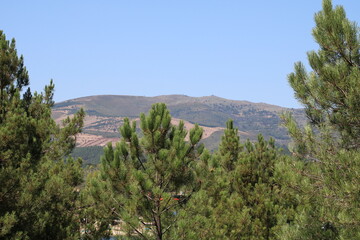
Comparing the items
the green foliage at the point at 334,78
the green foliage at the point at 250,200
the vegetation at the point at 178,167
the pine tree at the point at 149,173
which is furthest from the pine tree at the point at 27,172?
the green foliage at the point at 334,78

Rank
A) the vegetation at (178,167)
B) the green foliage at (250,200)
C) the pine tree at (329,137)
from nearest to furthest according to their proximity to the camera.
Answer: the pine tree at (329,137)
the vegetation at (178,167)
the green foliage at (250,200)

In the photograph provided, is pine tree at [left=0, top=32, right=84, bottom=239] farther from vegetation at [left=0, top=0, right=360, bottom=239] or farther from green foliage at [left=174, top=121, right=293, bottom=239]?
green foliage at [left=174, top=121, right=293, bottom=239]

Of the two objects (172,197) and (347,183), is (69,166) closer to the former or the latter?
(172,197)

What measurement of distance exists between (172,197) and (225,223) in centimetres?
575

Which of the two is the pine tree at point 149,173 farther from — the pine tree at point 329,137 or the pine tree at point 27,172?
the pine tree at point 329,137

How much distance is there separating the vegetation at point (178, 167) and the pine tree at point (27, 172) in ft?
0.11

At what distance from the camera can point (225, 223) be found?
48.2 feet

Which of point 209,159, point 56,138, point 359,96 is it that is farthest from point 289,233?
point 56,138

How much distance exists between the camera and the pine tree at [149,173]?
954 centimetres

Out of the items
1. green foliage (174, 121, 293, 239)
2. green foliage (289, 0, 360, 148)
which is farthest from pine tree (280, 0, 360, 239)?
green foliage (174, 121, 293, 239)

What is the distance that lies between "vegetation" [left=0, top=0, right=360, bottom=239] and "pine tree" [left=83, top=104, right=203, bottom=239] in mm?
29

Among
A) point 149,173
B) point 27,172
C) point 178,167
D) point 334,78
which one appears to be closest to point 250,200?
point 178,167

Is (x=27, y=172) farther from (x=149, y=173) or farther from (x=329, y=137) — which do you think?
(x=329, y=137)

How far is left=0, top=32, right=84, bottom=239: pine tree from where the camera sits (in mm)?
10609
